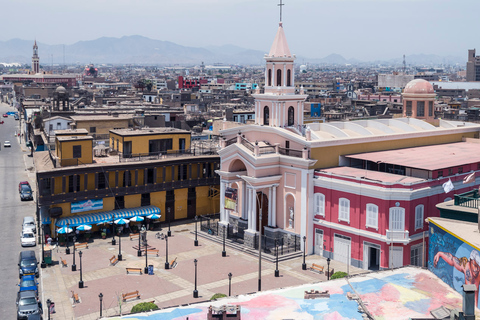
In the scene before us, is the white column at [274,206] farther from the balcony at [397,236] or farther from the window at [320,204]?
the balcony at [397,236]

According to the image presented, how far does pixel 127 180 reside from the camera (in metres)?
59.3

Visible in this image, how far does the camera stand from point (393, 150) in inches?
2282

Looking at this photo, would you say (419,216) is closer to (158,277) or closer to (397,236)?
(397,236)

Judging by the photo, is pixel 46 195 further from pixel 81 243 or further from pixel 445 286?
pixel 445 286

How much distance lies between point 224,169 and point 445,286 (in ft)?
97.3

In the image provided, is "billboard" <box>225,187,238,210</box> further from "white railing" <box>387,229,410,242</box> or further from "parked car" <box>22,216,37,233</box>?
"parked car" <box>22,216,37,233</box>

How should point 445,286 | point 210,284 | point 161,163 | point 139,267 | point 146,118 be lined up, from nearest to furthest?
point 445,286
point 210,284
point 139,267
point 161,163
point 146,118

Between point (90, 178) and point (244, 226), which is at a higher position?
point (90, 178)

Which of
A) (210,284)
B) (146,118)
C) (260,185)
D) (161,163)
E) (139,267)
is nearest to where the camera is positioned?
(210,284)

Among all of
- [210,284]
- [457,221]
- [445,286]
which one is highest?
[457,221]

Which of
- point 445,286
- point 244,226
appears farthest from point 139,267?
point 445,286

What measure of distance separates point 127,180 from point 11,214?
619 inches

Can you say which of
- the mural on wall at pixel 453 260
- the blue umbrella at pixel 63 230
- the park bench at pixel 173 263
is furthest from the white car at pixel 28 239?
the mural on wall at pixel 453 260

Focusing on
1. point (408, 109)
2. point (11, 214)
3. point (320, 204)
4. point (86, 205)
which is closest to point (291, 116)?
point (320, 204)
